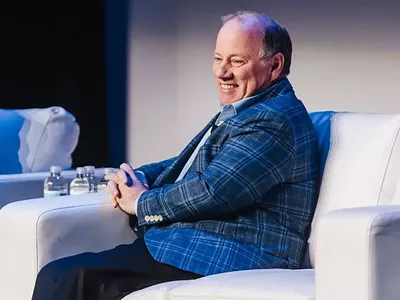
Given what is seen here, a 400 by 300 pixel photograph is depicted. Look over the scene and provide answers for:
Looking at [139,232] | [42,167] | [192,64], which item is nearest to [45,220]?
[139,232]

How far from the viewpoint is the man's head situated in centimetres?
250

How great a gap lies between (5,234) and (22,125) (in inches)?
51.1

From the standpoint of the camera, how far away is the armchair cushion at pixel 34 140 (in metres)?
3.68

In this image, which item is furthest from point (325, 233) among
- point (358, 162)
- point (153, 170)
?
point (153, 170)

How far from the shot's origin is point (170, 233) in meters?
2.41

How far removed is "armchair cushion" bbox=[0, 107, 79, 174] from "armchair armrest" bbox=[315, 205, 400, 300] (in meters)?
2.06

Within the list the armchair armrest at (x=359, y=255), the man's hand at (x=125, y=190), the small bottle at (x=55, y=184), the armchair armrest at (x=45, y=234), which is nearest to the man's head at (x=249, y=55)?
the man's hand at (x=125, y=190)

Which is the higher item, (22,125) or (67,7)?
(67,7)

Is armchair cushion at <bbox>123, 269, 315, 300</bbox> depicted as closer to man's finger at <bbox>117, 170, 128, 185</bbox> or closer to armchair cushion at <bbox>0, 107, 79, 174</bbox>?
man's finger at <bbox>117, 170, 128, 185</bbox>

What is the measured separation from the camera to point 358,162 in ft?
7.91

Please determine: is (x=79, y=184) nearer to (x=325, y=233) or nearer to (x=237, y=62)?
(x=237, y=62)

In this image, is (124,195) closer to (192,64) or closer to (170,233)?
(170,233)

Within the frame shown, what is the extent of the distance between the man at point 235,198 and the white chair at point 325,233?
9cm

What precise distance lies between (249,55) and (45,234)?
0.72 meters
